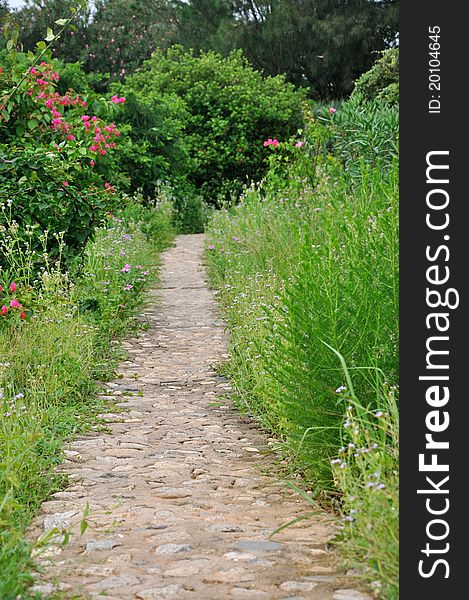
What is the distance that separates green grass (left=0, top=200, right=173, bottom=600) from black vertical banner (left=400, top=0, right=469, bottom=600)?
117cm

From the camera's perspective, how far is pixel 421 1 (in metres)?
2.39

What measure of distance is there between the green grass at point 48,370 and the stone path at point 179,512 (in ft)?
0.37

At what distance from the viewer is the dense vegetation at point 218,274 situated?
10.7 feet

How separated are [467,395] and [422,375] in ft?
0.46

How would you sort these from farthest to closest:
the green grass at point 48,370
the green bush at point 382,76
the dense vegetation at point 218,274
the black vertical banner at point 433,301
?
the green bush at point 382,76 → the dense vegetation at point 218,274 → the green grass at point 48,370 → the black vertical banner at point 433,301

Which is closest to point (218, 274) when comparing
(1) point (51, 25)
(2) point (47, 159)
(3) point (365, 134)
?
(3) point (365, 134)

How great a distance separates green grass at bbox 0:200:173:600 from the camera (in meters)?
3.16

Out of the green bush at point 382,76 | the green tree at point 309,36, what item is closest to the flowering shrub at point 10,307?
the green bush at point 382,76

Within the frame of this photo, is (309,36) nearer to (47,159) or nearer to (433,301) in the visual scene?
(47,159)

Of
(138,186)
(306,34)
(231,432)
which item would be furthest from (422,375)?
(306,34)

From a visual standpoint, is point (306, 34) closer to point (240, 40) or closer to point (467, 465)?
point (240, 40)

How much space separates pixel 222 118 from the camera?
1942cm

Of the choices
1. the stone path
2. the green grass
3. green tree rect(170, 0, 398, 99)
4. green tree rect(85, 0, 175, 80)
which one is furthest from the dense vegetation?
green tree rect(85, 0, 175, 80)

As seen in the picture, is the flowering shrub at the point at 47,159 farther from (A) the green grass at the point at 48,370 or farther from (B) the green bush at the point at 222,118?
(B) the green bush at the point at 222,118
